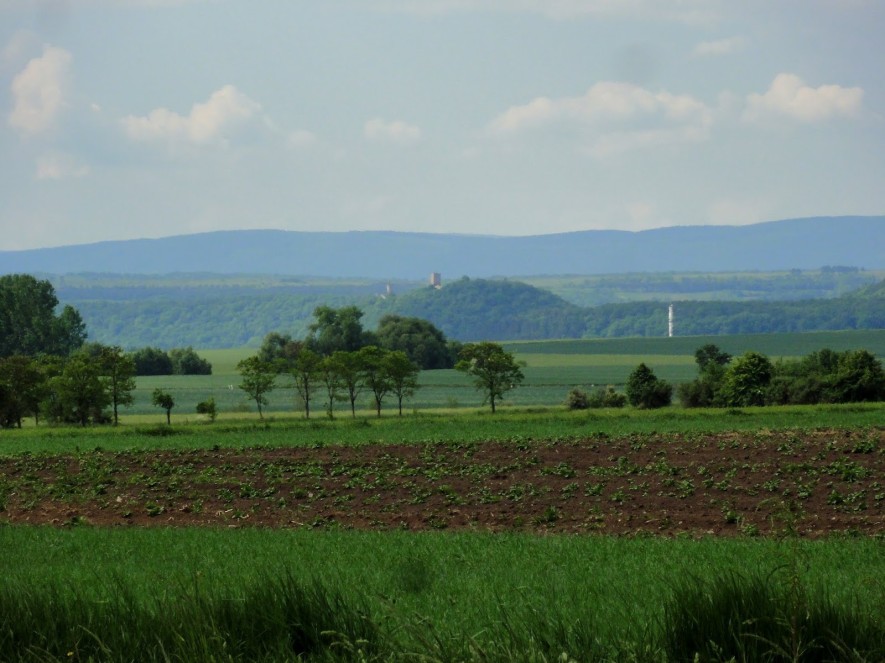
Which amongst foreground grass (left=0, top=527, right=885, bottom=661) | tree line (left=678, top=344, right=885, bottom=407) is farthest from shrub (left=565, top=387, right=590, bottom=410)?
foreground grass (left=0, top=527, right=885, bottom=661)

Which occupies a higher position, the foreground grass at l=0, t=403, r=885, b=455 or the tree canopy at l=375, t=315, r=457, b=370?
the tree canopy at l=375, t=315, r=457, b=370

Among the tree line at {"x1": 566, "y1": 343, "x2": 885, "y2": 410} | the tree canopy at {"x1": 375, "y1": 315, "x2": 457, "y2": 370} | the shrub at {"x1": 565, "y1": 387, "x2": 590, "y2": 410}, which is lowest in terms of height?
the shrub at {"x1": 565, "y1": 387, "x2": 590, "y2": 410}

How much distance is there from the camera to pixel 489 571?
1614cm

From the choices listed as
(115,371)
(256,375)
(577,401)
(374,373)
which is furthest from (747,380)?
(115,371)

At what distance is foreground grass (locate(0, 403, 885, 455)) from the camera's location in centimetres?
4197

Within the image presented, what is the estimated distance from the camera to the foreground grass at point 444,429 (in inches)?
1652

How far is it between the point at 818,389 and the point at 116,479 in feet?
139

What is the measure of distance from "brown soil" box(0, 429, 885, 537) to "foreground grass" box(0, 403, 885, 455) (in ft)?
13.2

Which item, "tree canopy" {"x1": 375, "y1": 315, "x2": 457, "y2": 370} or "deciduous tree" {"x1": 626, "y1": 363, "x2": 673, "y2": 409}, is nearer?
Result: "deciduous tree" {"x1": 626, "y1": 363, "x2": 673, "y2": 409}

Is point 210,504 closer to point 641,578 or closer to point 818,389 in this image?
point 641,578

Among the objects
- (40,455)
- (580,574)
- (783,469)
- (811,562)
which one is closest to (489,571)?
(580,574)

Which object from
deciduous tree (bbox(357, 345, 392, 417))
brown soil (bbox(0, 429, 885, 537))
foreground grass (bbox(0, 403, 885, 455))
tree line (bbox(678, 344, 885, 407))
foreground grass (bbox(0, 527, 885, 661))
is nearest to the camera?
foreground grass (bbox(0, 527, 885, 661))

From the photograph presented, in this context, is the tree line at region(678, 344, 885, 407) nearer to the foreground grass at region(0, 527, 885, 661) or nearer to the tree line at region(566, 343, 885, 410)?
the tree line at region(566, 343, 885, 410)

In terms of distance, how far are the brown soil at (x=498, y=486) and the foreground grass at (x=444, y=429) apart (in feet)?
13.2
